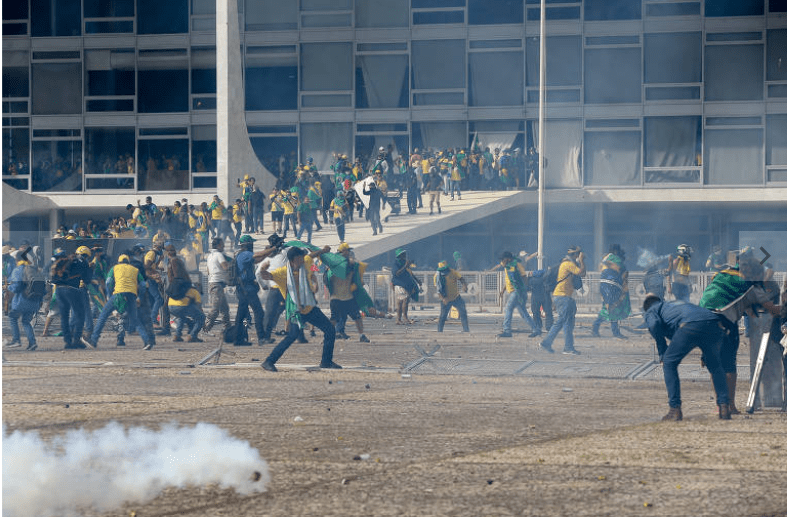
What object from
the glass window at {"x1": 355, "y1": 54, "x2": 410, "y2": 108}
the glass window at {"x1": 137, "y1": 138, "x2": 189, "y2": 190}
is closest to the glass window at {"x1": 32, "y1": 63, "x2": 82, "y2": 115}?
the glass window at {"x1": 137, "y1": 138, "x2": 189, "y2": 190}

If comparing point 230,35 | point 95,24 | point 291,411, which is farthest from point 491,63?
point 291,411

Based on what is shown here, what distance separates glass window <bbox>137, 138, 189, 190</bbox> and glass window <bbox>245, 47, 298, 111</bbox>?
299 centimetres

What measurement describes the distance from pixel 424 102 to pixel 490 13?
3.74 meters

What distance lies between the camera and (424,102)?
39719 millimetres

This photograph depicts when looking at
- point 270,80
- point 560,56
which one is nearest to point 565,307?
point 560,56

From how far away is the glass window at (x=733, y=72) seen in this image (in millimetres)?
38000

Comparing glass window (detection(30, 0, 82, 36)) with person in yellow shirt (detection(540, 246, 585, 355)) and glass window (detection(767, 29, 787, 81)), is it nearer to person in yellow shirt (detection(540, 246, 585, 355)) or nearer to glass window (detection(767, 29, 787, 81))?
glass window (detection(767, 29, 787, 81))

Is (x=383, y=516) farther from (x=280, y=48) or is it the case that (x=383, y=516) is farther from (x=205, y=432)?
(x=280, y=48)

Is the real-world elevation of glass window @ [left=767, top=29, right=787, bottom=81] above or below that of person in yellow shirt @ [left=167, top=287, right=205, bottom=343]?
above

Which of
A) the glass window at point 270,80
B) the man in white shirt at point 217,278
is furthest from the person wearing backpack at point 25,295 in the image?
the glass window at point 270,80

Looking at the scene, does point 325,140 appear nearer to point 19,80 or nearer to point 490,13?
point 490,13

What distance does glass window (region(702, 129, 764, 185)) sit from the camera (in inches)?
1524

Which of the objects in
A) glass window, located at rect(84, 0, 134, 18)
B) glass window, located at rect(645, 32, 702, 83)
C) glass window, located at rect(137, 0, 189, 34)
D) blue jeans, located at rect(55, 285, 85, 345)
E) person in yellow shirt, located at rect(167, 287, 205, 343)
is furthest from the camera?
glass window, located at rect(84, 0, 134, 18)

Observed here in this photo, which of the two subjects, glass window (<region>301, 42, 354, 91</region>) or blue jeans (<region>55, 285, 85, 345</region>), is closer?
blue jeans (<region>55, 285, 85, 345</region>)
